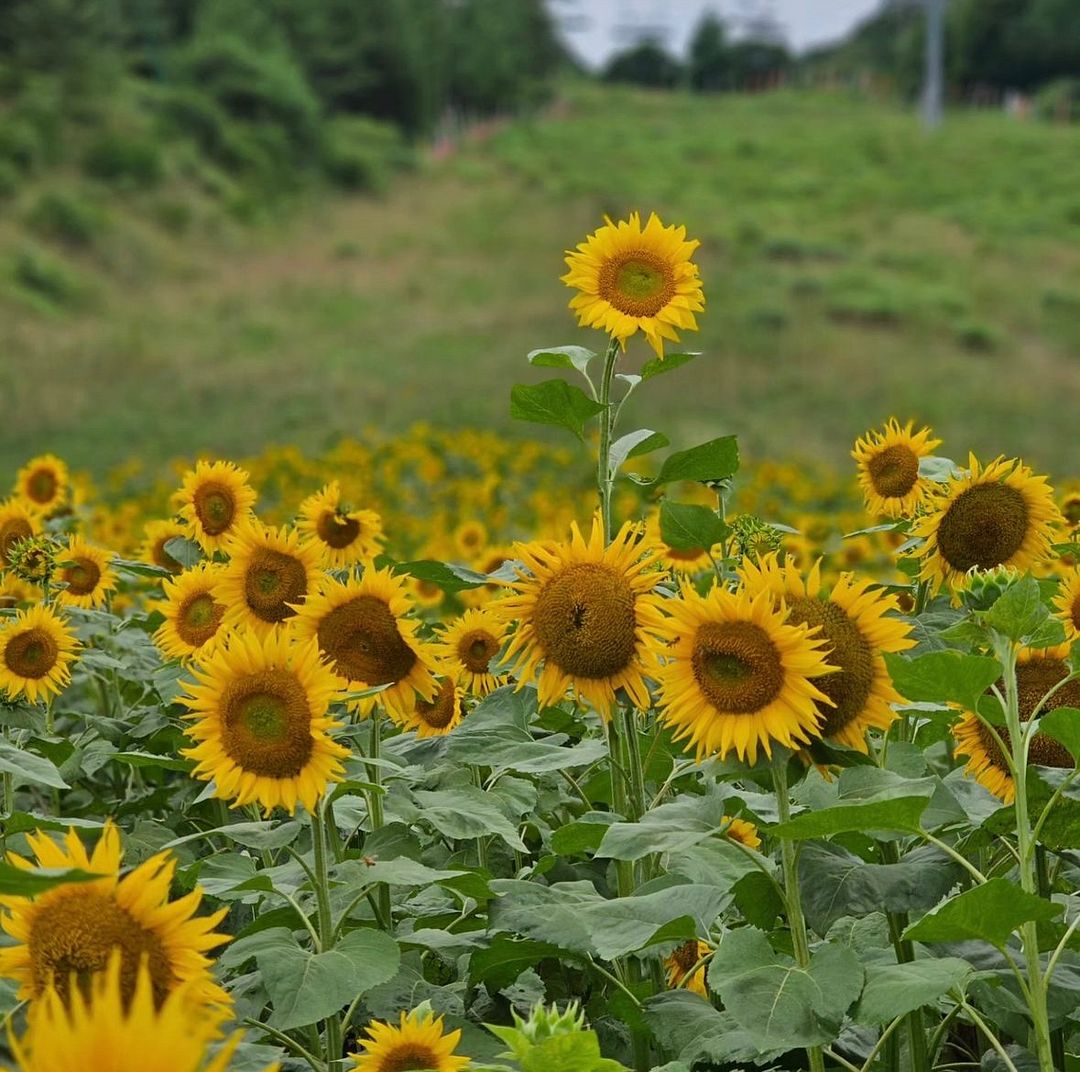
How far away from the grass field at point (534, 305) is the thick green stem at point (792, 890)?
33.4ft

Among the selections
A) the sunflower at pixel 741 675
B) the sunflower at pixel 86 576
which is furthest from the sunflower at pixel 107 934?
the sunflower at pixel 86 576

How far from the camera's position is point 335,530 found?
7.95 feet

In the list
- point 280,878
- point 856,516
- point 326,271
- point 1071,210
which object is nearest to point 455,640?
point 280,878

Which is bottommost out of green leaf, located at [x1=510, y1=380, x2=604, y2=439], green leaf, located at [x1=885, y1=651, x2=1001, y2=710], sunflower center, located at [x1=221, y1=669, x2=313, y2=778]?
sunflower center, located at [x1=221, y1=669, x2=313, y2=778]

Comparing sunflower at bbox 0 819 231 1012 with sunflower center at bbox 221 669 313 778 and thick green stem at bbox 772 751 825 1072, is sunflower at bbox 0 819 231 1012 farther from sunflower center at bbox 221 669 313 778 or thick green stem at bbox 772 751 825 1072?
thick green stem at bbox 772 751 825 1072

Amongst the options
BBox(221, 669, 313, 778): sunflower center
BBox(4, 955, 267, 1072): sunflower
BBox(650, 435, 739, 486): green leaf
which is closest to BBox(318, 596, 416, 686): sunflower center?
BBox(221, 669, 313, 778): sunflower center

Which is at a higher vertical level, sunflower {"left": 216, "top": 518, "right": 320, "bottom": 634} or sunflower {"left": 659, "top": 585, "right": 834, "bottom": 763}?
sunflower {"left": 659, "top": 585, "right": 834, "bottom": 763}

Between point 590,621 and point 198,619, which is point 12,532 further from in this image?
point 590,621

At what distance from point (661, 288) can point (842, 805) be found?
971 millimetres

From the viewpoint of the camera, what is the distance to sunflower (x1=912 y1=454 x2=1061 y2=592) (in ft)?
6.68

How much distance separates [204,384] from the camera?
1500 centimetres

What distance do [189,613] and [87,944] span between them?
3.54 ft

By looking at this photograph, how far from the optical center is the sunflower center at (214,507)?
2545 mm

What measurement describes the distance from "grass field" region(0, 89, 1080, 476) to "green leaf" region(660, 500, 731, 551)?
9.68 metres
